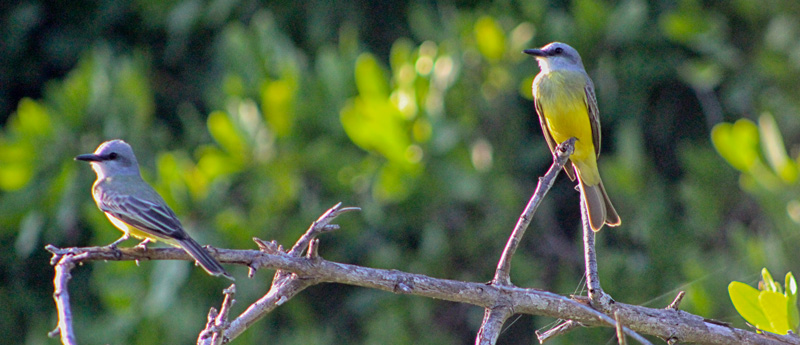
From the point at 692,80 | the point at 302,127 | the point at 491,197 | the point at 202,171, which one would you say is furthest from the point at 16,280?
the point at 692,80

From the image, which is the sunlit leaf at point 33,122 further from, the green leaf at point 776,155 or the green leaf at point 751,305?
the green leaf at point 751,305

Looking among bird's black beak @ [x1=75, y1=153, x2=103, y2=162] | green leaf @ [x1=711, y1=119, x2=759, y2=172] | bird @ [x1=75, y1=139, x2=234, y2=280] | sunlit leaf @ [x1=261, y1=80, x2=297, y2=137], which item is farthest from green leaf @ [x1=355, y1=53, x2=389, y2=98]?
green leaf @ [x1=711, y1=119, x2=759, y2=172]

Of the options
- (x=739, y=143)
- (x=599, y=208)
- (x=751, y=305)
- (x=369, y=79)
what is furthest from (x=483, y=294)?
(x=369, y=79)

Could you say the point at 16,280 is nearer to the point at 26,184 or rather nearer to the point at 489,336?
the point at 26,184

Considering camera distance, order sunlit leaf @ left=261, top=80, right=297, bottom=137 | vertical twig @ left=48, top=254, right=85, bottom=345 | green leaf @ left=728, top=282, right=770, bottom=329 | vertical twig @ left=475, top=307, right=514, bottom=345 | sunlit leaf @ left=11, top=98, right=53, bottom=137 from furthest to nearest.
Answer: sunlit leaf @ left=11, top=98, right=53, bottom=137 → sunlit leaf @ left=261, top=80, right=297, bottom=137 → green leaf @ left=728, top=282, right=770, bottom=329 → vertical twig @ left=475, top=307, right=514, bottom=345 → vertical twig @ left=48, top=254, right=85, bottom=345

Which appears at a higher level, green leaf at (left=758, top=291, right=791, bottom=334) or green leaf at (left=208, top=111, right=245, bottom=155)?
green leaf at (left=208, top=111, right=245, bottom=155)

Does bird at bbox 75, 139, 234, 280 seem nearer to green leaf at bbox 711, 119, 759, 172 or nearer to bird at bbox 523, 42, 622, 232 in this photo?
bird at bbox 523, 42, 622, 232

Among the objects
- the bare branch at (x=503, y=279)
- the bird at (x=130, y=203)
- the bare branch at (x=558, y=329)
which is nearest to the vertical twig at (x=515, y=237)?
the bare branch at (x=503, y=279)

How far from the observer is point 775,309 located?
2.36 metres

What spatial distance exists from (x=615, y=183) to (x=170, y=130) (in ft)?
12.9

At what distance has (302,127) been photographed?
559 centimetres

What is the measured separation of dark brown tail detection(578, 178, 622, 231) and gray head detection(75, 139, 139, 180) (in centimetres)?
221

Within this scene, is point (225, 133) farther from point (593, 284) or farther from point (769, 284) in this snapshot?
point (769, 284)

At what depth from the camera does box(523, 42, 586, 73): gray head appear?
421 cm
